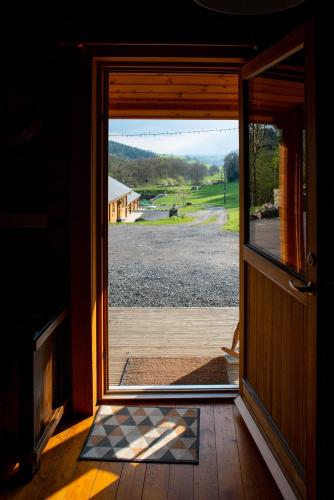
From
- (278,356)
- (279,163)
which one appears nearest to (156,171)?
(279,163)

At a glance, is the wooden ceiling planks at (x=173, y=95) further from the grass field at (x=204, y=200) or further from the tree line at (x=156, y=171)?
the grass field at (x=204, y=200)

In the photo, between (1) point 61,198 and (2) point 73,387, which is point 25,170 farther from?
(2) point 73,387

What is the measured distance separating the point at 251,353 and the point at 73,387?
101 centimetres

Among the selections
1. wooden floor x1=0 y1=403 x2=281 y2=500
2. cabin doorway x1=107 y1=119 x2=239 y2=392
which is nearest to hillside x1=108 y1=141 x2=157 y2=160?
cabin doorway x1=107 y1=119 x2=239 y2=392

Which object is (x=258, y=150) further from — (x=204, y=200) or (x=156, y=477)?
(x=204, y=200)

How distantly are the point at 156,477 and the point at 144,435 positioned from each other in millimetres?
360

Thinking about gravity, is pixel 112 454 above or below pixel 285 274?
below

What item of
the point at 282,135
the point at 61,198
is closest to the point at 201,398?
the point at 61,198

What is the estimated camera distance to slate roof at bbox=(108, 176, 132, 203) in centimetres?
577

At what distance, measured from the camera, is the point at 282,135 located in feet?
6.94

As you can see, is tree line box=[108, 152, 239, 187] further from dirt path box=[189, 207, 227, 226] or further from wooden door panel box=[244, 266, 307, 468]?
wooden door panel box=[244, 266, 307, 468]

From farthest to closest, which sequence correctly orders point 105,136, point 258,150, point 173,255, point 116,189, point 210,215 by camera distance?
point 210,215 < point 173,255 < point 116,189 < point 105,136 < point 258,150

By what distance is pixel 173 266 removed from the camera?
Result: 6973 millimetres

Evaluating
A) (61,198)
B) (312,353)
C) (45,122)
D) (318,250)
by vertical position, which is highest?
(45,122)
